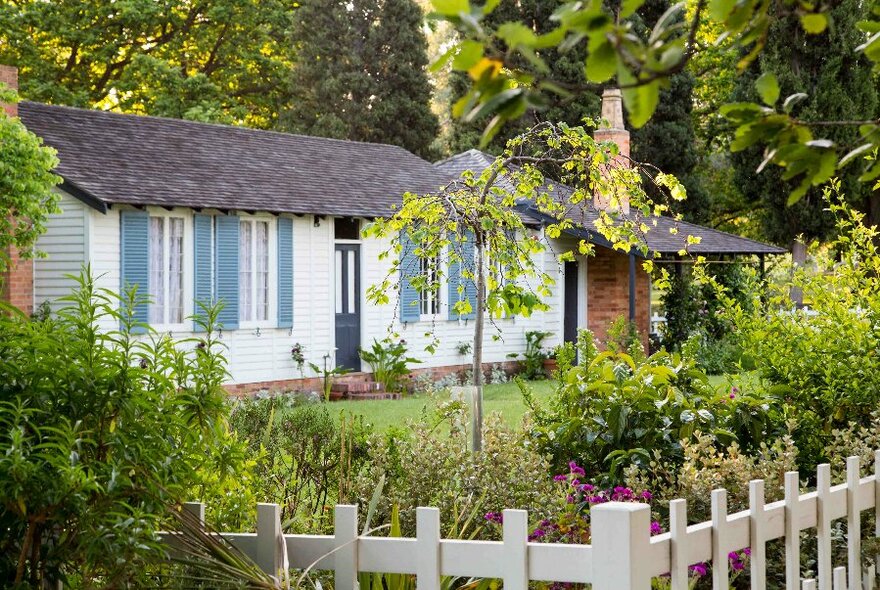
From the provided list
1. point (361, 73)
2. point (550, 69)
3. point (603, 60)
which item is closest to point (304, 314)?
point (550, 69)

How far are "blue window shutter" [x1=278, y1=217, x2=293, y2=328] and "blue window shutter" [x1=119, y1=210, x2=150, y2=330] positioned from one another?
241cm

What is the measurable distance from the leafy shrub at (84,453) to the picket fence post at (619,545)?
1117 millimetres

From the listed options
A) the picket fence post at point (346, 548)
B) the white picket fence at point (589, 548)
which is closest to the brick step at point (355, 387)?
the white picket fence at point (589, 548)

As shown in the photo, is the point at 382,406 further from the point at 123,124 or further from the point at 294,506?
the point at 294,506

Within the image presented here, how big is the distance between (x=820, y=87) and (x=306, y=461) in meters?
22.3

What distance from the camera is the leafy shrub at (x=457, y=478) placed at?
5.18 meters

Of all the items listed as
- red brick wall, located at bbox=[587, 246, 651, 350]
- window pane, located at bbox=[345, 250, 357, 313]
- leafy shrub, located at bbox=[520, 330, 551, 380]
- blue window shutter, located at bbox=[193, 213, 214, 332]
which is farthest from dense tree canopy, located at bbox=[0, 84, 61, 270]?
red brick wall, located at bbox=[587, 246, 651, 350]

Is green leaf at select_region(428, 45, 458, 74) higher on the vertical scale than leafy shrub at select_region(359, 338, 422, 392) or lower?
higher

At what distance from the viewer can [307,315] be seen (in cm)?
1873

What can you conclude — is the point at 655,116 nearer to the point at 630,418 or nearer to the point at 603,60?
the point at 630,418

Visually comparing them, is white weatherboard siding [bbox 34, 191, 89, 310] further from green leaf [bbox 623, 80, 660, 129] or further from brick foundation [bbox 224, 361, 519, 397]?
green leaf [bbox 623, 80, 660, 129]

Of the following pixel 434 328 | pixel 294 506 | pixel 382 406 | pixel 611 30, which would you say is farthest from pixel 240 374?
pixel 611 30

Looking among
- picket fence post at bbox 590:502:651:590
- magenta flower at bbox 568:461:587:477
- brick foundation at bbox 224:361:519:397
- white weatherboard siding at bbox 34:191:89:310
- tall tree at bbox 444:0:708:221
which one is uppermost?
tall tree at bbox 444:0:708:221

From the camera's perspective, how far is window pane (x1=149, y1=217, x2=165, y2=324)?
54.3 feet
